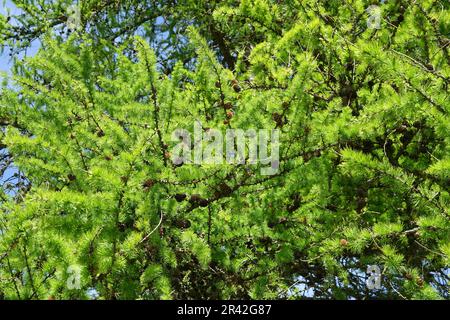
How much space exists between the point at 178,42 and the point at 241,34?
138cm

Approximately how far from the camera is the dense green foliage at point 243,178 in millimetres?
2500

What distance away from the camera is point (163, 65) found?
23.6ft

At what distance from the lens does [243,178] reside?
283 centimetres

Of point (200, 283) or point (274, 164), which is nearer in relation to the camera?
point (274, 164)

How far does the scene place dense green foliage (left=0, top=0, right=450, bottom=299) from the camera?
98.4 inches

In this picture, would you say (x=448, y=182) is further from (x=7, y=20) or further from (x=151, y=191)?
(x=7, y=20)

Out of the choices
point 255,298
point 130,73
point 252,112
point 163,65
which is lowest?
point 255,298

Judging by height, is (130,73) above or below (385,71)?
above

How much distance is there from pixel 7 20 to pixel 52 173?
4695mm

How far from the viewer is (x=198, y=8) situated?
641 centimetres

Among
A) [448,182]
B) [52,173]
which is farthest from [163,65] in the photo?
[448,182]
